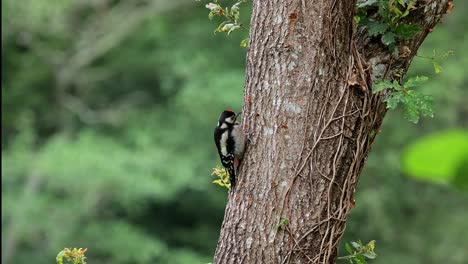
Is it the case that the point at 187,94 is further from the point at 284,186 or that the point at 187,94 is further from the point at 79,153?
the point at 284,186

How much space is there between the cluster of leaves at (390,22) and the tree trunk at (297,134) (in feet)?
0.33

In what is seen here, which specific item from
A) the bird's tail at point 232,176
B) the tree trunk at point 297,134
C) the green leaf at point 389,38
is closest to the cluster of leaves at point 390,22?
the green leaf at point 389,38

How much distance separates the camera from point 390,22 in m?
2.90

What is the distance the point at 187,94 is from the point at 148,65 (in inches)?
117

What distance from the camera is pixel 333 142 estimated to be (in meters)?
2.87

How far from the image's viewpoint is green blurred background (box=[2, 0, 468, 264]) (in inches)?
501

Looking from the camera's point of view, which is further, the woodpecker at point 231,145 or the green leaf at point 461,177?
the woodpecker at point 231,145

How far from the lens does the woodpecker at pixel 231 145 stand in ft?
9.61

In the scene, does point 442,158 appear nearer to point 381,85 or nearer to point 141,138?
point 381,85

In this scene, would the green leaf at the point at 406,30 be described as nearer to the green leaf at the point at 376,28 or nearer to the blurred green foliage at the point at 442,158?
the green leaf at the point at 376,28

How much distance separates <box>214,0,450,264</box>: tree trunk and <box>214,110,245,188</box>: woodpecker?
4 cm

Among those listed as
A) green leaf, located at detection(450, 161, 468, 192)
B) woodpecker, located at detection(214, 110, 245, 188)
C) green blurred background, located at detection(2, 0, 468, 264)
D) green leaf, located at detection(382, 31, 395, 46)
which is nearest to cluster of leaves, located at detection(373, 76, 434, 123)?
green leaf, located at detection(382, 31, 395, 46)

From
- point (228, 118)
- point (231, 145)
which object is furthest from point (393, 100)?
point (228, 118)

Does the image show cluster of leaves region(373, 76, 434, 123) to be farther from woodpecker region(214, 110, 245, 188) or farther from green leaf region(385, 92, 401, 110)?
woodpecker region(214, 110, 245, 188)
